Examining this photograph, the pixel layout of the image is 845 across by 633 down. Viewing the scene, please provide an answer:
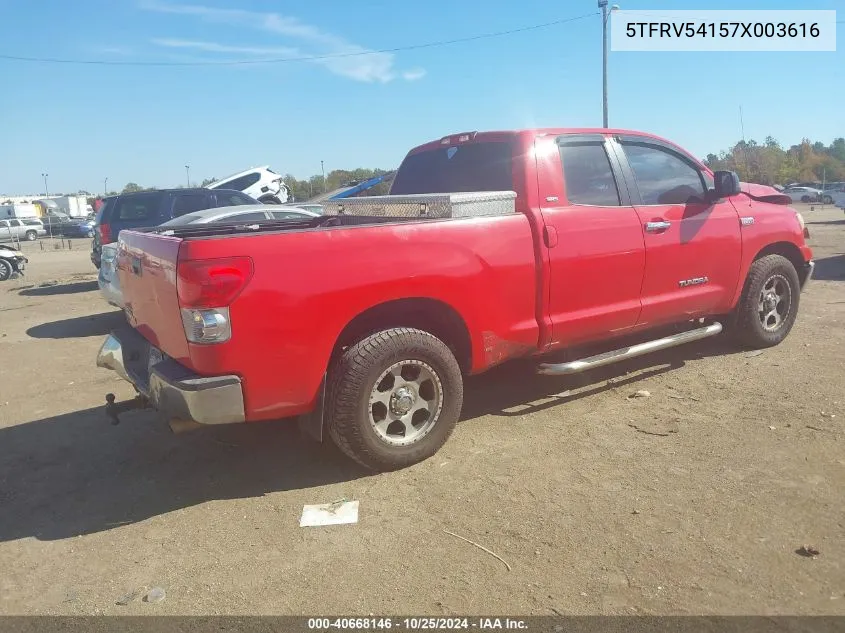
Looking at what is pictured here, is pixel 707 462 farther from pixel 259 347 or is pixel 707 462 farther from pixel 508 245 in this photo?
pixel 259 347

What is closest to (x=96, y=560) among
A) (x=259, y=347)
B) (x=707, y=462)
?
(x=259, y=347)

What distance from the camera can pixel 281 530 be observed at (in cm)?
324

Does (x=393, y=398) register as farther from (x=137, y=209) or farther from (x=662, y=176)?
(x=137, y=209)

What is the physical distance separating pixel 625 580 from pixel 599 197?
2.74m

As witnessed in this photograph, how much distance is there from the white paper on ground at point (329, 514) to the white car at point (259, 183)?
18466 millimetres

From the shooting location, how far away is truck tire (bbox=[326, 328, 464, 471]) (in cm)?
350

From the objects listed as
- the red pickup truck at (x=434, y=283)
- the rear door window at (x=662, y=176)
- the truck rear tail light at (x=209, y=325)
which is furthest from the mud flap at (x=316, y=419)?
the rear door window at (x=662, y=176)

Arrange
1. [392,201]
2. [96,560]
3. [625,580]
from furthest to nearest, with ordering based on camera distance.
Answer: [392,201] → [96,560] → [625,580]

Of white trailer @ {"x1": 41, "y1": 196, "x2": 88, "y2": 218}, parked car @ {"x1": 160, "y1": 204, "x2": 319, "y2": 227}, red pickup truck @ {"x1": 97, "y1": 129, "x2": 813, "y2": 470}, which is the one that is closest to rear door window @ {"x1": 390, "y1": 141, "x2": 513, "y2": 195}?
red pickup truck @ {"x1": 97, "y1": 129, "x2": 813, "y2": 470}

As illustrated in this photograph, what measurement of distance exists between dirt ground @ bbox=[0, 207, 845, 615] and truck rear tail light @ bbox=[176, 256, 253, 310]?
3.73ft

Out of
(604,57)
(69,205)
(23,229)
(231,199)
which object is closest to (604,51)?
(604,57)

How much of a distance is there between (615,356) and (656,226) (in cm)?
100

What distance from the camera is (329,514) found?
337 centimetres

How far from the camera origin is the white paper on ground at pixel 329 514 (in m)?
3.30
